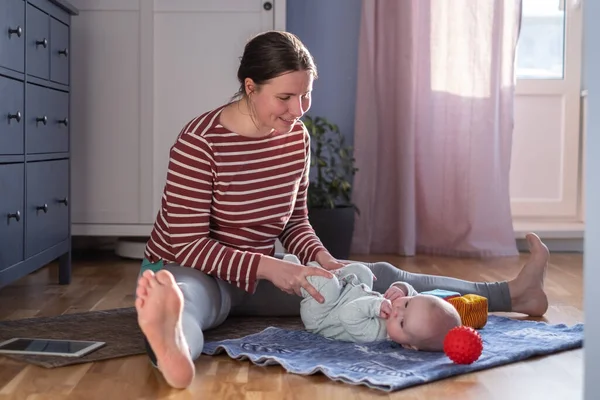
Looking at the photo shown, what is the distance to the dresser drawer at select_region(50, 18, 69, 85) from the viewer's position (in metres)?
2.93

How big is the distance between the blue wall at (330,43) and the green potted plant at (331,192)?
0.16 m

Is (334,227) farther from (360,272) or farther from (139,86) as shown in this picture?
(360,272)

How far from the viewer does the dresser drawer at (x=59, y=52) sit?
2934 millimetres

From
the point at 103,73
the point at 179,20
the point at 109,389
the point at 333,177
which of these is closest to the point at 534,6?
the point at 333,177

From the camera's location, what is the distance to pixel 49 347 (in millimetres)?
2020

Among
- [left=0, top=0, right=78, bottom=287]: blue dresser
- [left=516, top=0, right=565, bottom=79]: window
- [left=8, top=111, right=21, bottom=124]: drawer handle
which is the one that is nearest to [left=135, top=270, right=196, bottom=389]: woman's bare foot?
[left=0, top=0, right=78, bottom=287]: blue dresser

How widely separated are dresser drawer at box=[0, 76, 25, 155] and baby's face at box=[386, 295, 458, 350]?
115 centimetres

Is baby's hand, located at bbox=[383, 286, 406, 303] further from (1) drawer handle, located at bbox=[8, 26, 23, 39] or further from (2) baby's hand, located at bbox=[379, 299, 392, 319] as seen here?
(1) drawer handle, located at bbox=[8, 26, 23, 39]

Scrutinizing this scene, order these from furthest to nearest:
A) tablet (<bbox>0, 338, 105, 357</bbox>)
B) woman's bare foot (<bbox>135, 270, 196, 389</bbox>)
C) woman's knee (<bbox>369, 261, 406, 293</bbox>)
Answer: woman's knee (<bbox>369, 261, 406, 293</bbox>)
tablet (<bbox>0, 338, 105, 357</bbox>)
woman's bare foot (<bbox>135, 270, 196, 389</bbox>)

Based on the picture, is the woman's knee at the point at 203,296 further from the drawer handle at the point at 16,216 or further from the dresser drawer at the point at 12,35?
the dresser drawer at the point at 12,35

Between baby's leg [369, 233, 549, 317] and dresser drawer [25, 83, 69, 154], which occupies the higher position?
dresser drawer [25, 83, 69, 154]

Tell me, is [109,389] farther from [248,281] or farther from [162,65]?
[162,65]

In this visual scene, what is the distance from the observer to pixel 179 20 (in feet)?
11.7

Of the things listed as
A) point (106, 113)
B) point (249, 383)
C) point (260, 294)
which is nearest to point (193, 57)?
point (106, 113)
